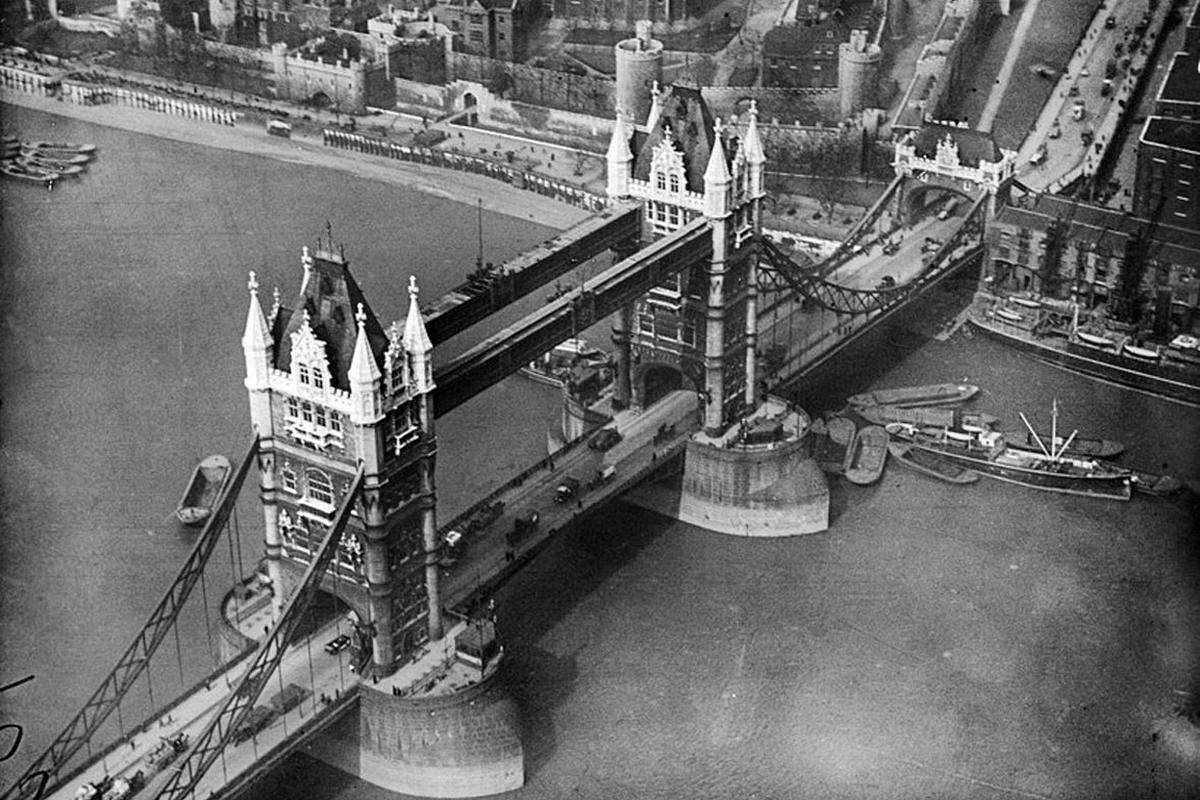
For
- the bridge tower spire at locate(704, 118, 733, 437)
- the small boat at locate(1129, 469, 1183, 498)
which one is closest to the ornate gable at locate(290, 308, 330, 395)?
the bridge tower spire at locate(704, 118, 733, 437)

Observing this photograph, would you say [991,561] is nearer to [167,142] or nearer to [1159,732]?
[1159,732]

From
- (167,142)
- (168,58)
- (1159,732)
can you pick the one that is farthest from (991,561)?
(168,58)

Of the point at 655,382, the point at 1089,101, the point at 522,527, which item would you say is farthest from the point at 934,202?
the point at 522,527

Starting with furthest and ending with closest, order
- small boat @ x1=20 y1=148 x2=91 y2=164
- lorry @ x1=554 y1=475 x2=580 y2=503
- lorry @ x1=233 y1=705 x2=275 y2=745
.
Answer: small boat @ x1=20 y1=148 x2=91 y2=164 → lorry @ x1=554 y1=475 x2=580 y2=503 → lorry @ x1=233 y1=705 x2=275 y2=745

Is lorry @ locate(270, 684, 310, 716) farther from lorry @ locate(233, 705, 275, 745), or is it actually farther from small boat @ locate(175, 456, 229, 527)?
small boat @ locate(175, 456, 229, 527)

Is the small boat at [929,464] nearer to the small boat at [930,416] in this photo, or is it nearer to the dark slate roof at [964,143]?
the small boat at [930,416]
